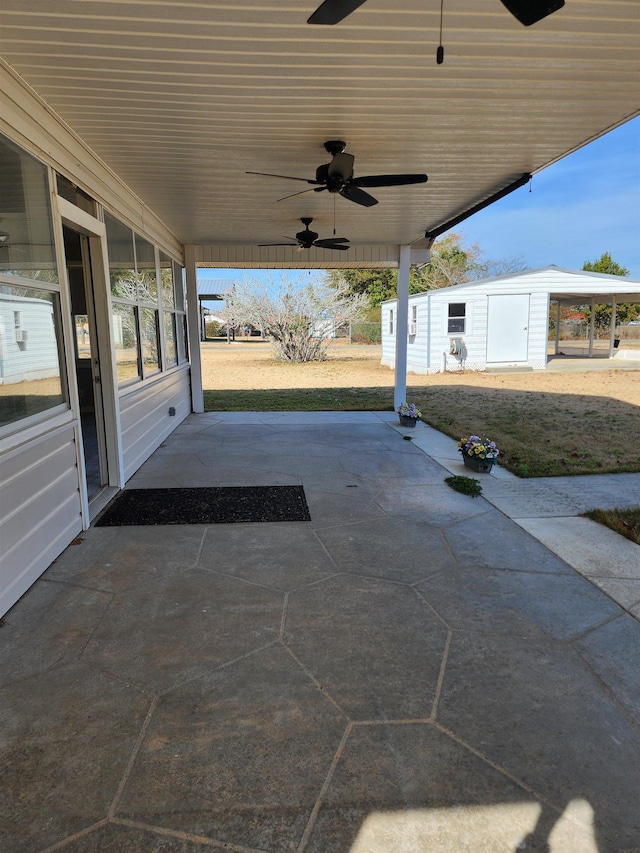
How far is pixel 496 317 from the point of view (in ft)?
50.2

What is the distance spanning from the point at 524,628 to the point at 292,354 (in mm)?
18290

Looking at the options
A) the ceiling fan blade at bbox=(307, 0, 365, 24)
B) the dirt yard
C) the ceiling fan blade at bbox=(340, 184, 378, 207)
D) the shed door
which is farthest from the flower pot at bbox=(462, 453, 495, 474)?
the shed door

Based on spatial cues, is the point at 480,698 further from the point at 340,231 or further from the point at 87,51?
the point at 340,231

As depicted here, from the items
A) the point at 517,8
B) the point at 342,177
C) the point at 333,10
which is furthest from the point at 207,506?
the point at 517,8

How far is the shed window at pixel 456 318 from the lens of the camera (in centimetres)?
1508

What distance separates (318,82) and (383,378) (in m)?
12.0

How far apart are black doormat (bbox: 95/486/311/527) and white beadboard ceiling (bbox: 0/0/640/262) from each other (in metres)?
2.90

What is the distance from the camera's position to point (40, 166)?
10.9 feet

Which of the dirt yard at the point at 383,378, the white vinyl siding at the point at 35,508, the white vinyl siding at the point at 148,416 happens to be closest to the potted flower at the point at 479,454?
the white vinyl siding at the point at 148,416

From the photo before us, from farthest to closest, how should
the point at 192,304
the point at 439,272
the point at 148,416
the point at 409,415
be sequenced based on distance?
the point at 439,272, the point at 192,304, the point at 409,415, the point at 148,416

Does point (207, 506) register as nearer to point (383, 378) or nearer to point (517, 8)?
point (517, 8)

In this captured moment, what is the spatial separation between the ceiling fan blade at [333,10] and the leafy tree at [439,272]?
24.4 meters

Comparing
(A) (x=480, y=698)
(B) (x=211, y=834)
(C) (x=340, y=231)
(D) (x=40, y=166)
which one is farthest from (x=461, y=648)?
(C) (x=340, y=231)

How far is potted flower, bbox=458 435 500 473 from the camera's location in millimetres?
5219
